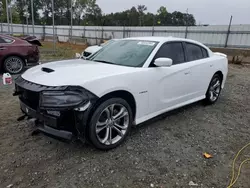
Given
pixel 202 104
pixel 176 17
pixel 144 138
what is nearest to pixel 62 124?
pixel 144 138

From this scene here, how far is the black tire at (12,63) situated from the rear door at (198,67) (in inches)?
224

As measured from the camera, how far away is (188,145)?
10.4 feet

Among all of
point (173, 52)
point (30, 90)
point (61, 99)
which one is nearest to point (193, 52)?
point (173, 52)

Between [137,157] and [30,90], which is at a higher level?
[30,90]

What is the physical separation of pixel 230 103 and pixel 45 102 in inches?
176

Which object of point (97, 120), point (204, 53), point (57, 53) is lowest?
point (57, 53)

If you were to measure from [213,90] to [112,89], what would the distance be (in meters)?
3.15

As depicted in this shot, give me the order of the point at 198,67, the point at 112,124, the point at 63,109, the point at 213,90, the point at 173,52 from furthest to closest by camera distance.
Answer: the point at 213,90 → the point at 198,67 → the point at 173,52 → the point at 112,124 → the point at 63,109

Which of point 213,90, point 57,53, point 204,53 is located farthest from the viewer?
point 57,53

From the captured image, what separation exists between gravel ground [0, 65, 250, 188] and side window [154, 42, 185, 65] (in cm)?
113

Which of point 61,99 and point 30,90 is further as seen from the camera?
point 30,90

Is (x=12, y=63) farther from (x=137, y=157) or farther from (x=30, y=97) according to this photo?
(x=137, y=157)

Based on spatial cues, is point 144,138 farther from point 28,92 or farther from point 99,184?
point 28,92

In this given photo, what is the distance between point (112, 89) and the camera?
271cm
